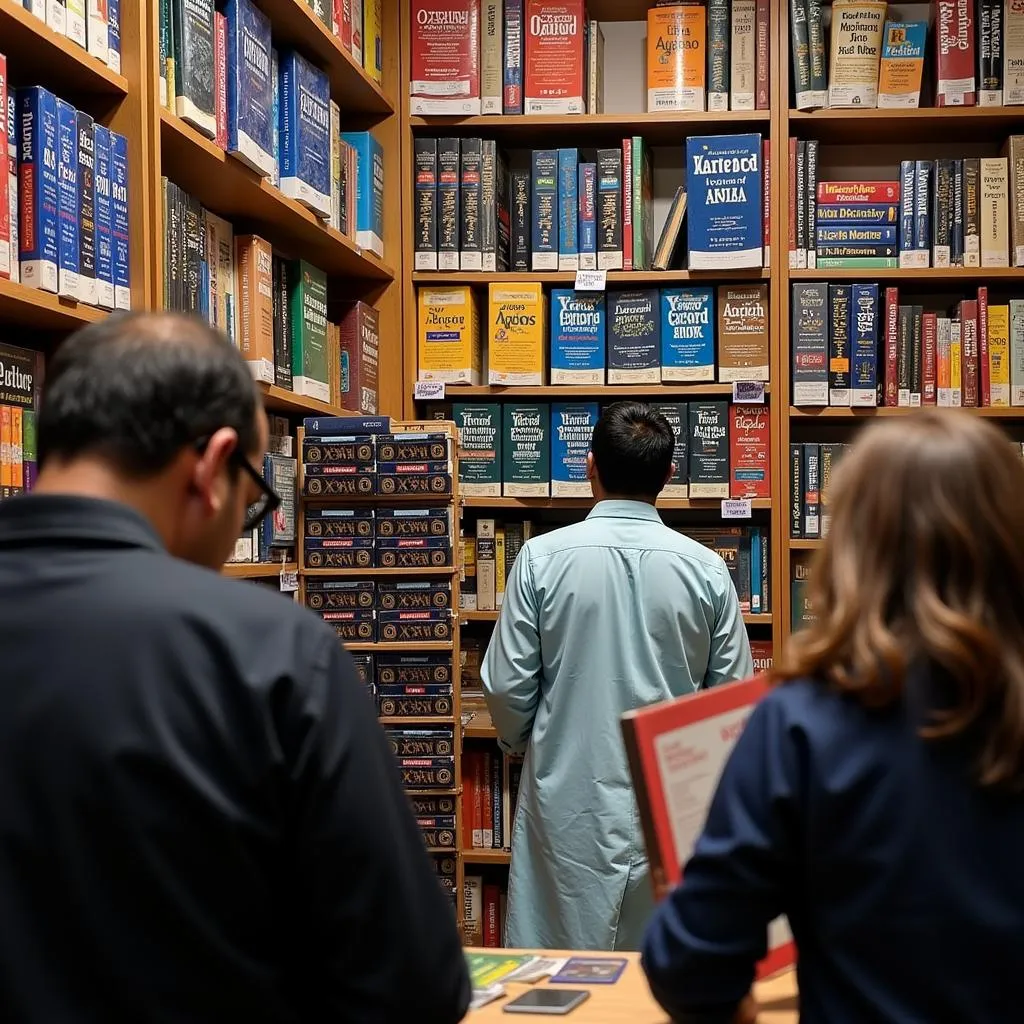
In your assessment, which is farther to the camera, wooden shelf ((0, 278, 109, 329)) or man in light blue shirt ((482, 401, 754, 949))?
man in light blue shirt ((482, 401, 754, 949))

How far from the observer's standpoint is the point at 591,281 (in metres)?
3.59

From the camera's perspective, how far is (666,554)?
2699 millimetres

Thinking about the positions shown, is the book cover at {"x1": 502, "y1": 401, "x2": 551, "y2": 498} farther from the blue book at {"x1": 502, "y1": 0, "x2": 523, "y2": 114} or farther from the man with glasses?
the man with glasses

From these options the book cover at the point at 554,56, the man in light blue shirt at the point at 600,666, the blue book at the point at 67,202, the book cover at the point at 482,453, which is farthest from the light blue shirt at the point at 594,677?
the book cover at the point at 554,56

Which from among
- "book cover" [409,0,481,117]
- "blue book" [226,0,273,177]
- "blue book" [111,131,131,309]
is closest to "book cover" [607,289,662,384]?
"book cover" [409,0,481,117]

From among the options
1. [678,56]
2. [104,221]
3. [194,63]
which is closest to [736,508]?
[678,56]

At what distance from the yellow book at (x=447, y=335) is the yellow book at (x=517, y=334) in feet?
0.26

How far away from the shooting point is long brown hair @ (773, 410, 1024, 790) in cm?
98

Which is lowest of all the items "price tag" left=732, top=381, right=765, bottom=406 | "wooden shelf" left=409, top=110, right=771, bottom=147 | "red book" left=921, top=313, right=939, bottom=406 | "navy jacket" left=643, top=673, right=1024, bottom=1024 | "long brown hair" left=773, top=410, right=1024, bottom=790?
"navy jacket" left=643, top=673, right=1024, bottom=1024

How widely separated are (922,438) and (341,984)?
0.66 metres

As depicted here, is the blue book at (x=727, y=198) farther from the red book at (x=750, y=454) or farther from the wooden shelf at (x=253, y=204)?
the wooden shelf at (x=253, y=204)

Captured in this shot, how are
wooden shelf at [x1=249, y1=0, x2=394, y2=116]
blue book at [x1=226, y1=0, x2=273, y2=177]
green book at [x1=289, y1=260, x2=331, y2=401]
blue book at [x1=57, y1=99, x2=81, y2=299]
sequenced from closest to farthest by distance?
blue book at [x1=57, y1=99, x2=81, y2=299]
blue book at [x1=226, y1=0, x2=273, y2=177]
wooden shelf at [x1=249, y1=0, x2=394, y2=116]
green book at [x1=289, y1=260, x2=331, y2=401]

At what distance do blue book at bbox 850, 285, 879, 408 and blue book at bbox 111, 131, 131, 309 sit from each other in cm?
221

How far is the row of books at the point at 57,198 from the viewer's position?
185 cm
